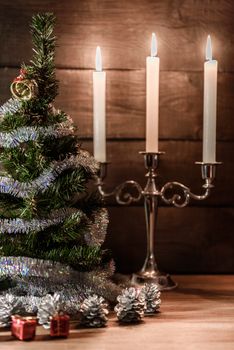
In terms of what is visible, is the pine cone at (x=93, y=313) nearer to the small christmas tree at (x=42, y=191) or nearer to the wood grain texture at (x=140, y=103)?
the small christmas tree at (x=42, y=191)

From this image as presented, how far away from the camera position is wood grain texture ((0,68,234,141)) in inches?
37.5

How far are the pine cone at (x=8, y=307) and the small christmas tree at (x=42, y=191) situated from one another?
0.03 metres

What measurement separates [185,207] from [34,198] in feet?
1.11

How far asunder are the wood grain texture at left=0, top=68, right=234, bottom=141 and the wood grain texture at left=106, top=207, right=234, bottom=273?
134mm

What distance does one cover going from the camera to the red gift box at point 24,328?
0.60m

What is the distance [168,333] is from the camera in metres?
0.63

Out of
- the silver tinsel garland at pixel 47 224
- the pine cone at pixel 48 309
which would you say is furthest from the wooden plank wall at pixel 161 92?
the pine cone at pixel 48 309

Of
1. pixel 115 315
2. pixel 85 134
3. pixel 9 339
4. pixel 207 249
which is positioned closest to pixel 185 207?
pixel 207 249

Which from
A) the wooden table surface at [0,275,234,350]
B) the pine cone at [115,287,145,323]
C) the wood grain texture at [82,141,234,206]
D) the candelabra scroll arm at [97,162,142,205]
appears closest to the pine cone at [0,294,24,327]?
the wooden table surface at [0,275,234,350]

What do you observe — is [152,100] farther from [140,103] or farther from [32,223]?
[32,223]

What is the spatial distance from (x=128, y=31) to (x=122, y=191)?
267 mm

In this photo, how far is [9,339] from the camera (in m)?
Result: 0.62

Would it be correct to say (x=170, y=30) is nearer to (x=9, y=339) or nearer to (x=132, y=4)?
(x=132, y=4)

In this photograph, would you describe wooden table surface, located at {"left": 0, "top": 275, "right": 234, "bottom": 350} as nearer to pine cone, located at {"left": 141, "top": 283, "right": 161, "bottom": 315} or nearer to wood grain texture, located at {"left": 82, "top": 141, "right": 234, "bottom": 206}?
pine cone, located at {"left": 141, "top": 283, "right": 161, "bottom": 315}
